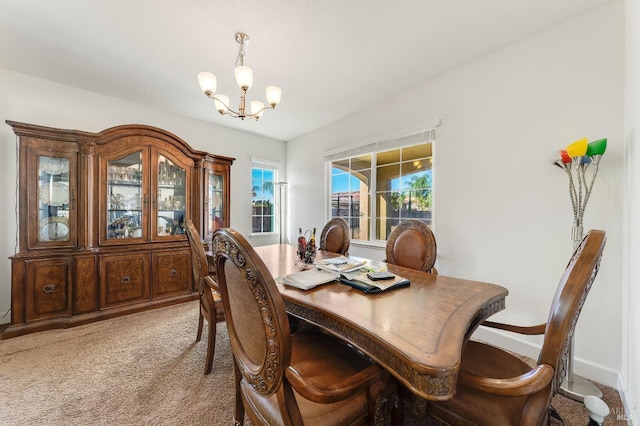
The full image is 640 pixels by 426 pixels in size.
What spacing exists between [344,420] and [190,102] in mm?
3597

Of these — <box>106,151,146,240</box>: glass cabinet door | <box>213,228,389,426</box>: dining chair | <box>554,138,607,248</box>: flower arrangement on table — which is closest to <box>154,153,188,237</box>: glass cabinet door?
<box>106,151,146,240</box>: glass cabinet door

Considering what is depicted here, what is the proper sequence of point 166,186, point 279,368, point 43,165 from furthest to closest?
point 166,186 < point 43,165 < point 279,368

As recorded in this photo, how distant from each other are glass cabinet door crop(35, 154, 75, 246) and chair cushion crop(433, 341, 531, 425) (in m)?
3.46

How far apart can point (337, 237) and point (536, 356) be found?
193 cm

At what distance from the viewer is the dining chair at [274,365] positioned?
78 centimetres

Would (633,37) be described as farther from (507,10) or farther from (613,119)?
(507,10)

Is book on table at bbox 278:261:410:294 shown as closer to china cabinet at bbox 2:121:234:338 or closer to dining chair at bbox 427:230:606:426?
dining chair at bbox 427:230:606:426

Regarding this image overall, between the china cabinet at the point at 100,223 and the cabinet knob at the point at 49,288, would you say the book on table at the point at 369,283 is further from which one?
the cabinet knob at the point at 49,288

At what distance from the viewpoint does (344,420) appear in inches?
35.0

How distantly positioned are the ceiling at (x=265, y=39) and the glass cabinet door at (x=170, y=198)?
0.88 m

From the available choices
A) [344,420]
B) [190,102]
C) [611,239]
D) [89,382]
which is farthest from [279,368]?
[190,102]

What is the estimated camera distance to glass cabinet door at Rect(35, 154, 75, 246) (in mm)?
2455

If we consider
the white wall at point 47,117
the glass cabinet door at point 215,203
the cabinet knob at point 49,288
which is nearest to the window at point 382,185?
the glass cabinet door at point 215,203

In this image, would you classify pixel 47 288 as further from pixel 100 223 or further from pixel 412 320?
pixel 412 320
